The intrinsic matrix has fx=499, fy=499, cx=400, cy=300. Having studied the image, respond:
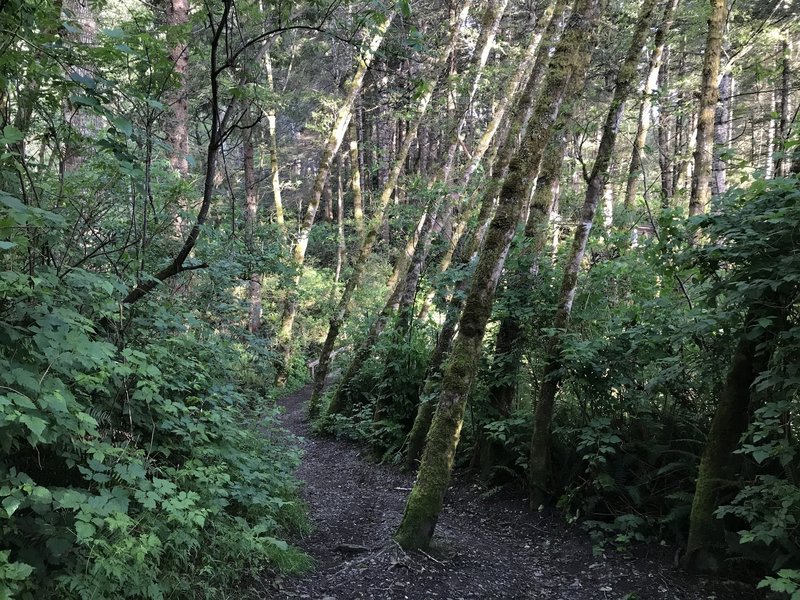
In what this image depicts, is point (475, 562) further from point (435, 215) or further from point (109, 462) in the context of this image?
point (435, 215)

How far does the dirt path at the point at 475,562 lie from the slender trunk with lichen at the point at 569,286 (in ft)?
1.91

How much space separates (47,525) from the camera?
275 centimetres

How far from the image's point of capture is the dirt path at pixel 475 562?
447 cm

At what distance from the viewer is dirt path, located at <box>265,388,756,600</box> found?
4469mm

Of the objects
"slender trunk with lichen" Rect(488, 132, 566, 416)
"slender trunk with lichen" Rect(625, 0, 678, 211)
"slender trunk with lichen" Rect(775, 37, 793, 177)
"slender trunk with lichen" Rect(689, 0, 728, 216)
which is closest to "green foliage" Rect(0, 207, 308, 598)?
"slender trunk with lichen" Rect(488, 132, 566, 416)

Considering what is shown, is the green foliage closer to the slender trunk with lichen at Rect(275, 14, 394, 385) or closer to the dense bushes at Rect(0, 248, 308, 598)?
the dense bushes at Rect(0, 248, 308, 598)

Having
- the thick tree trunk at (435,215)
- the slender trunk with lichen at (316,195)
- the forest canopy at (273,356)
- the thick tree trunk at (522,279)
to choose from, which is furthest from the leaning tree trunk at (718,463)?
the slender trunk with lichen at (316,195)

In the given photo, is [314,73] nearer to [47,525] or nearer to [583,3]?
[583,3]

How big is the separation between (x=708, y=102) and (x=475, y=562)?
8.34 m

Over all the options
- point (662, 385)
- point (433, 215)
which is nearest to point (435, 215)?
point (433, 215)

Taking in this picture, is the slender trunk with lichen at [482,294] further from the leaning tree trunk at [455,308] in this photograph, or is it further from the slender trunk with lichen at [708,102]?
the slender trunk with lichen at [708,102]

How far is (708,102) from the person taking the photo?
8578mm

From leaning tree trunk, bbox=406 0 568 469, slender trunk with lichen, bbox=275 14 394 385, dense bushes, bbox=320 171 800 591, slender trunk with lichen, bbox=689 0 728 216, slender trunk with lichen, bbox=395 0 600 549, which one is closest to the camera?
dense bushes, bbox=320 171 800 591

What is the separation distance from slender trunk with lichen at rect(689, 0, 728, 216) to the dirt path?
586 centimetres
